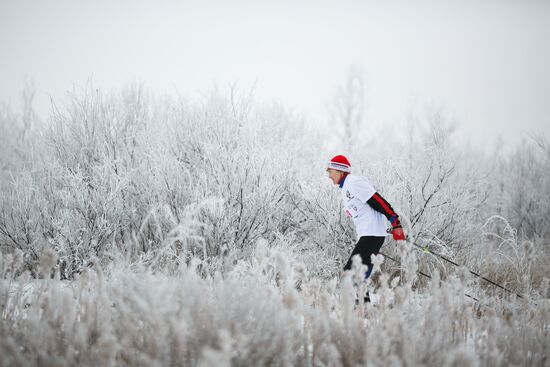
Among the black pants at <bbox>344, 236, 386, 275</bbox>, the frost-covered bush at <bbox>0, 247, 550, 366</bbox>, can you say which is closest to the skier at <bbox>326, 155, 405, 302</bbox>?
the black pants at <bbox>344, 236, 386, 275</bbox>

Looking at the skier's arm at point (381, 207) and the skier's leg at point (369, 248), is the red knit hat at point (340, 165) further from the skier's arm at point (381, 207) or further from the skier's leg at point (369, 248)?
the skier's leg at point (369, 248)

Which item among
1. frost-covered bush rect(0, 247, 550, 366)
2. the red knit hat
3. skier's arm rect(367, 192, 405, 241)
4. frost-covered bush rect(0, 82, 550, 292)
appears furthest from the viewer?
frost-covered bush rect(0, 82, 550, 292)

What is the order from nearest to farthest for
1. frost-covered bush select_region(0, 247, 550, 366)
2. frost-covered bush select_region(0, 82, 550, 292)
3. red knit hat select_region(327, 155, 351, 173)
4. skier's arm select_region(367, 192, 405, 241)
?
frost-covered bush select_region(0, 247, 550, 366), skier's arm select_region(367, 192, 405, 241), red knit hat select_region(327, 155, 351, 173), frost-covered bush select_region(0, 82, 550, 292)

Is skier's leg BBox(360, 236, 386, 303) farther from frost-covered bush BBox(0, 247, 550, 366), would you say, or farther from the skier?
frost-covered bush BBox(0, 247, 550, 366)

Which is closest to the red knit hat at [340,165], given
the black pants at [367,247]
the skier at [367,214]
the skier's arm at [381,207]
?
the skier at [367,214]

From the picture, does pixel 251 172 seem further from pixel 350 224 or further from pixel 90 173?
pixel 90 173

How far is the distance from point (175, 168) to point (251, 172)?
1.19 metres

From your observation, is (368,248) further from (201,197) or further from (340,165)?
(201,197)

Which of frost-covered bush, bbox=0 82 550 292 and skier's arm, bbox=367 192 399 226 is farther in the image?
frost-covered bush, bbox=0 82 550 292

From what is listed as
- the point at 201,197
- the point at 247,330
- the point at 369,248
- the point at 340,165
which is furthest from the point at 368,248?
the point at 201,197

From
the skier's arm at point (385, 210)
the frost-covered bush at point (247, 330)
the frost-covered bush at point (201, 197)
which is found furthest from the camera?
the frost-covered bush at point (201, 197)

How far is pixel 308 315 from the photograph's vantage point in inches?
88.4

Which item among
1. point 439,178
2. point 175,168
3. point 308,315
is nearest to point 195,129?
point 175,168

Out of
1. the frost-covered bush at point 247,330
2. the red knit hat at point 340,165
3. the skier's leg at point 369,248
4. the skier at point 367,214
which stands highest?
the red knit hat at point 340,165
